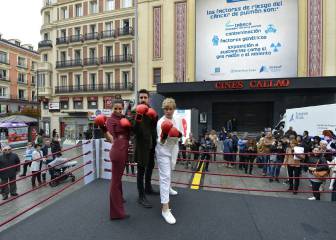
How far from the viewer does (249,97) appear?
19.5 metres

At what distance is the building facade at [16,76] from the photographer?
39.6m

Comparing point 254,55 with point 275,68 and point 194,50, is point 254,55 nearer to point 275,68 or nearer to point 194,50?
point 275,68

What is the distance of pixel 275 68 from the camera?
18344 mm

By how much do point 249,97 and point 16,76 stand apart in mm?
40681

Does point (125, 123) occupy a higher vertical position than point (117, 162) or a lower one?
higher

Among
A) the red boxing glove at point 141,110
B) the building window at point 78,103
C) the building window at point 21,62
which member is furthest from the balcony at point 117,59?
the red boxing glove at point 141,110

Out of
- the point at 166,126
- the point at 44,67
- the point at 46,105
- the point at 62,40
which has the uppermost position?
the point at 62,40

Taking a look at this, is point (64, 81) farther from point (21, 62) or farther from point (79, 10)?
point (21, 62)

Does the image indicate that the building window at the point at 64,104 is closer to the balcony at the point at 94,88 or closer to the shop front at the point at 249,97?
the balcony at the point at 94,88

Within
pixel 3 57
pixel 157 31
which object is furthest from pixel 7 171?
pixel 3 57

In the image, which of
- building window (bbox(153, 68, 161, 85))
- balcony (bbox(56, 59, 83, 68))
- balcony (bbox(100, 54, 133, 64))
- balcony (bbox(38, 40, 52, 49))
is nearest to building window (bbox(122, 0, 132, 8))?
balcony (bbox(100, 54, 133, 64))

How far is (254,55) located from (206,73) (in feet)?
12.6

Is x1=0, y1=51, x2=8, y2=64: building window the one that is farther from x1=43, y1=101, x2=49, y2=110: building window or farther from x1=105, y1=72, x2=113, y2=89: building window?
x1=105, y1=72, x2=113, y2=89: building window

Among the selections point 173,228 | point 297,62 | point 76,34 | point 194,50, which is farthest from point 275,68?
point 76,34
